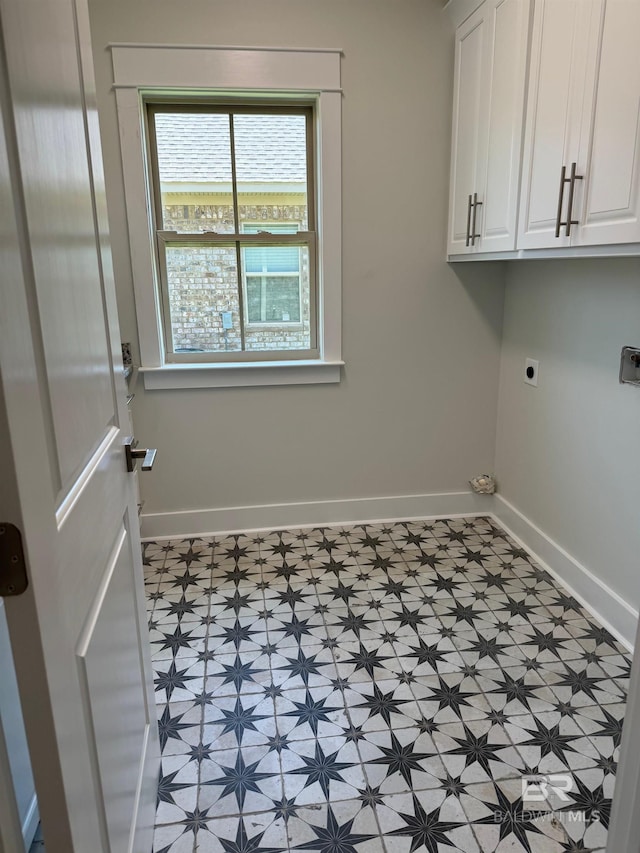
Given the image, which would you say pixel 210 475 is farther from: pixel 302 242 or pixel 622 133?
pixel 622 133

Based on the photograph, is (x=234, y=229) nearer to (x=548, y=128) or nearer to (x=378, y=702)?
(x=548, y=128)

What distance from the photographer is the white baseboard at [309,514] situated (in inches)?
117

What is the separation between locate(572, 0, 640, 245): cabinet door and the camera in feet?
4.86

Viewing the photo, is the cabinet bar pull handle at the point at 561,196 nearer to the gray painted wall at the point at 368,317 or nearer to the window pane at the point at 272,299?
the gray painted wall at the point at 368,317

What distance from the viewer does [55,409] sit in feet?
2.62

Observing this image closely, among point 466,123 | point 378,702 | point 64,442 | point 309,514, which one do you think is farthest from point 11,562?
point 466,123

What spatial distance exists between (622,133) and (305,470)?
6.66ft

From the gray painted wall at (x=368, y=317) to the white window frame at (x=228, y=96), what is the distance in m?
0.05

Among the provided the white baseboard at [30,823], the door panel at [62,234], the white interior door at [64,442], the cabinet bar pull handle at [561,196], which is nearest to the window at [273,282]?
the cabinet bar pull handle at [561,196]

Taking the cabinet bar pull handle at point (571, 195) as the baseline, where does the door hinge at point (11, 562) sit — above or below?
below

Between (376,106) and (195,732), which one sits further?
(376,106)

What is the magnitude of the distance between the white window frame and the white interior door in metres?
1.53

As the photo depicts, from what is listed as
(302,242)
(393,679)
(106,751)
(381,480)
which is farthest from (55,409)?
(381,480)

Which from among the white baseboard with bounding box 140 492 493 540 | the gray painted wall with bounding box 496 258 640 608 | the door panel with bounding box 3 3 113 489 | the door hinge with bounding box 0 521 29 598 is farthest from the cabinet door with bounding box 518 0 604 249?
the door hinge with bounding box 0 521 29 598
